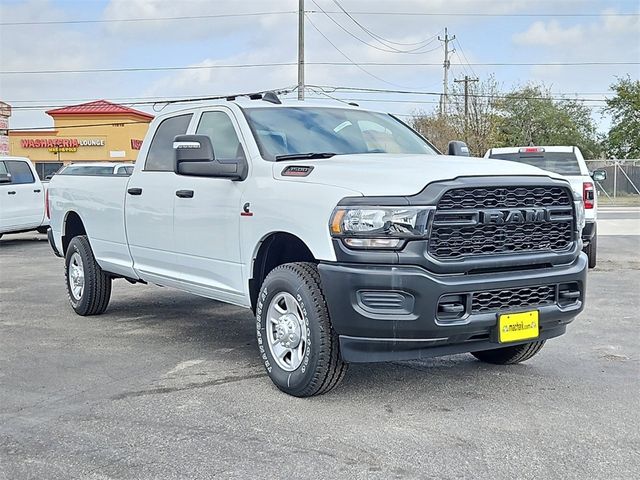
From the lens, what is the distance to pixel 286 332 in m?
5.15

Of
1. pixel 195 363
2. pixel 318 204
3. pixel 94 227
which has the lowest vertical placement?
pixel 195 363

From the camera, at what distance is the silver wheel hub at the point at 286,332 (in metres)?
5.09

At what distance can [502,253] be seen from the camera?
4.83 m

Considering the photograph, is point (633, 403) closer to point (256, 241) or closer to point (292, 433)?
point (292, 433)

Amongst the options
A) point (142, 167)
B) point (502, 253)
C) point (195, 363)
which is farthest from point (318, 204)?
point (142, 167)

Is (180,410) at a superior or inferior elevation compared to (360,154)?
inferior

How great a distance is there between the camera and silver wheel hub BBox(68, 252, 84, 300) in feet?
26.7

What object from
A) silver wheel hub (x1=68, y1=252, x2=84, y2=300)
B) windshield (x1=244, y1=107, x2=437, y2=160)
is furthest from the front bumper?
silver wheel hub (x1=68, y1=252, x2=84, y2=300)

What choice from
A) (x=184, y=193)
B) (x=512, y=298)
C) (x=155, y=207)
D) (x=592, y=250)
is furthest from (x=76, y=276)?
(x=592, y=250)

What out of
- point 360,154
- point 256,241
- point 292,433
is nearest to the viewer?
point 292,433

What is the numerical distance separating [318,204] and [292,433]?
1359 mm

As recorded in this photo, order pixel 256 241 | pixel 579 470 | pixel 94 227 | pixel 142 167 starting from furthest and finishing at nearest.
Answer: pixel 94 227, pixel 142 167, pixel 256 241, pixel 579 470

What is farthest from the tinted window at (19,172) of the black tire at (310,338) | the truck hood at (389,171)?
the black tire at (310,338)

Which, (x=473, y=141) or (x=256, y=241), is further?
(x=473, y=141)
